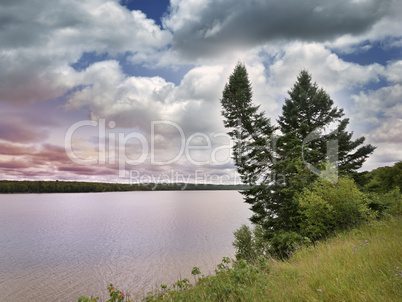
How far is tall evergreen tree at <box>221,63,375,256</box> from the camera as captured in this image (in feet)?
57.8

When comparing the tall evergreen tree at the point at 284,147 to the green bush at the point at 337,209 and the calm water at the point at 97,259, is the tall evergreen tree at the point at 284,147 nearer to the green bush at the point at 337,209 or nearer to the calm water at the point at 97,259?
the green bush at the point at 337,209

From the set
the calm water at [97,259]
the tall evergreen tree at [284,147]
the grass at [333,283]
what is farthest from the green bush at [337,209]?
the calm water at [97,259]

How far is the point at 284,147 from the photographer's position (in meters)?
19.5

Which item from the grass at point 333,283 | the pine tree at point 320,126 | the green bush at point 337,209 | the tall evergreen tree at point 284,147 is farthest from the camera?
the pine tree at point 320,126

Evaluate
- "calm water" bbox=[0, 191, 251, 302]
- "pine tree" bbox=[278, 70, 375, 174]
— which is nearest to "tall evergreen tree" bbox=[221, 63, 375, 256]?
"pine tree" bbox=[278, 70, 375, 174]

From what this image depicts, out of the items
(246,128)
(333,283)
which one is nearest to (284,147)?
(246,128)

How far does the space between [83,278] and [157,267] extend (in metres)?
7.26

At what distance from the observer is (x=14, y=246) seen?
32188mm

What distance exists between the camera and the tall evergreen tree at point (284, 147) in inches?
694

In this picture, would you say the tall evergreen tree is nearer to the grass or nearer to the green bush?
the green bush

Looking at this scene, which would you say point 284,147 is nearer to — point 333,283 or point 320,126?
point 320,126

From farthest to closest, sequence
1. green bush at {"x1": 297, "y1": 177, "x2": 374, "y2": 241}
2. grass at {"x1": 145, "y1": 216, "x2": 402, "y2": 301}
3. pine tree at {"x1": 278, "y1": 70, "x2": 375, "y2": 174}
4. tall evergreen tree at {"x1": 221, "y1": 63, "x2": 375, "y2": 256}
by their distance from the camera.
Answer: pine tree at {"x1": 278, "y1": 70, "x2": 375, "y2": 174} → tall evergreen tree at {"x1": 221, "y1": 63, "x2": 375, "y2": 256} → green bush at {"x1": 297, "y1": 177, "x2": 374, "y2": 241} → grass at {"x1": 145, "y1": 216, "x2": 402, "y2": 301}

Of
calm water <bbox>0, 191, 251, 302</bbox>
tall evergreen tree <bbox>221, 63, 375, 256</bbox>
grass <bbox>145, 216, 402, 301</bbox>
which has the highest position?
tall evergreen tree <bbox>221, 63, 375, 256</bbox>

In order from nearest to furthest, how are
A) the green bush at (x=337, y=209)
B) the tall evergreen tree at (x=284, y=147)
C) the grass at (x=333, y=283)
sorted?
1. the grass at (x=333, y=283)
2. the green bush at (x=337, y=209)
3. the tall evergreen tree at (x=284, y=147)
